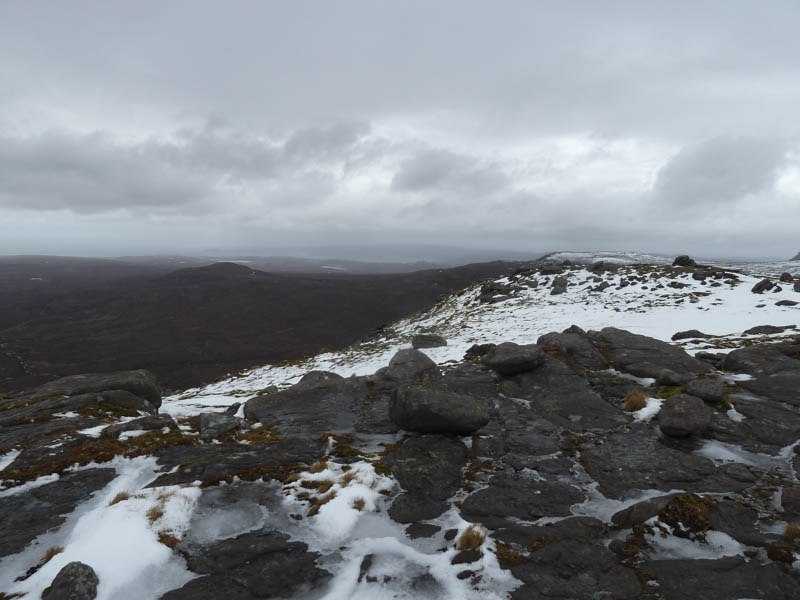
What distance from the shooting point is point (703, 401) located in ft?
42.0

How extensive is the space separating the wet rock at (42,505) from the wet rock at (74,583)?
2404 millimetres

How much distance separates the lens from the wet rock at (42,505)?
7828 mm

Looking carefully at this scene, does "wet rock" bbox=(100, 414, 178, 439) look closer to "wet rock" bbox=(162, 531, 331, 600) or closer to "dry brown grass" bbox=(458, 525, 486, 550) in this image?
"wet rock" bbox=(162, 531, 331, 600)

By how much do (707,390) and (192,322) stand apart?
123 m

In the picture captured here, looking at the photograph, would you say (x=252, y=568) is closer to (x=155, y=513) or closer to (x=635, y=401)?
(x=155, y=513)

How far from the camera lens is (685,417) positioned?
1145 centimetres

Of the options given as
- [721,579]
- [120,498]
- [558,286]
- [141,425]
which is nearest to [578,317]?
[558,286]

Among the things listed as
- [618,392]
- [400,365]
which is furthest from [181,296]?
[618,392]

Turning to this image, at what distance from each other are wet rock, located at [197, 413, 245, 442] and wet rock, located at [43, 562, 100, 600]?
7112 mm

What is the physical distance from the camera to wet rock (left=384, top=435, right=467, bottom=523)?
354 inches

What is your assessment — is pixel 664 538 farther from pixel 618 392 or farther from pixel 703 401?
pixel 618 392

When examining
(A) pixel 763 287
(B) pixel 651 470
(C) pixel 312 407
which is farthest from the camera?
(A) pixel 763 287

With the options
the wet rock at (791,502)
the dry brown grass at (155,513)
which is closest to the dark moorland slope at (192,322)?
the dry brown grass at (155,513)

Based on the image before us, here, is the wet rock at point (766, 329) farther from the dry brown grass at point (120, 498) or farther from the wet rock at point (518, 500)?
the dry brown grass at point (120, 498)
